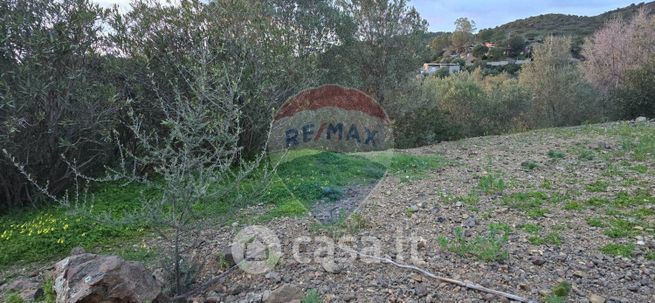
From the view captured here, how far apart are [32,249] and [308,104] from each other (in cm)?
308

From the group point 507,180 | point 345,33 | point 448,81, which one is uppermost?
point 345,33

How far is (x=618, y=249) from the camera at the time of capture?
3115 mm

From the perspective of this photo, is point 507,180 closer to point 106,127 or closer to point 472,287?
point 472,287

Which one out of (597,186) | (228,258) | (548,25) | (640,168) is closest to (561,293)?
(228,258)

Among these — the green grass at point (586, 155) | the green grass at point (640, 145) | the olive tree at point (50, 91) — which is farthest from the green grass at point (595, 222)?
the olive tree at point (50, 91)

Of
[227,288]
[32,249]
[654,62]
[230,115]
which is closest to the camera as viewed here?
[230,115]

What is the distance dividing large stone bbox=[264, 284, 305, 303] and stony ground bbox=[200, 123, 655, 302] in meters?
0.20

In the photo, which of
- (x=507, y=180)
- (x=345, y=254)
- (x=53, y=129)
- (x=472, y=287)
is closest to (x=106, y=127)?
(x=53, y=129)

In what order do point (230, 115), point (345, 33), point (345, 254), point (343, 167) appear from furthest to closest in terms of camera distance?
point (345, 33)
point (343, 167)
point (345, 254)
point (230, 115)

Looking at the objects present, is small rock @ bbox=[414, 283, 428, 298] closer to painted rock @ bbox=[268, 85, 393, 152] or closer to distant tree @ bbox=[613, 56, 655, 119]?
painted rock @ bbox=[268, 85, 393, 152]

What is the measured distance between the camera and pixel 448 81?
1452 cm

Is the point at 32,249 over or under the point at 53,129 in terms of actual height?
under

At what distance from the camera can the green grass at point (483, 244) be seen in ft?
9.86

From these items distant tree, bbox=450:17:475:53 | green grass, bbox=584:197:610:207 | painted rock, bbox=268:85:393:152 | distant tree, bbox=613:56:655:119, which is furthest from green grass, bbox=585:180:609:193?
distant tree, bbox=450:17:475:53
